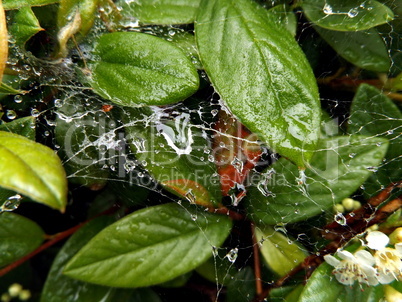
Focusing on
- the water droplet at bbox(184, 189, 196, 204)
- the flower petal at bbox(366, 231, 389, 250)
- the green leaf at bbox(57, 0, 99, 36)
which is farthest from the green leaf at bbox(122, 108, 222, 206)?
the flower petal at bbox(366, 231, 389, 250)

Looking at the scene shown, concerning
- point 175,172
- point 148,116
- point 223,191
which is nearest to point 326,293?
point 223,191

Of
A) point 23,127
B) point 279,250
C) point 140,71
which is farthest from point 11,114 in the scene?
point 279,250

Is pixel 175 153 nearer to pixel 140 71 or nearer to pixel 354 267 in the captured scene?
pixel 140 71

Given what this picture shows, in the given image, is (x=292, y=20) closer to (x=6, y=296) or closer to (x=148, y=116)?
(x=148, y=116)

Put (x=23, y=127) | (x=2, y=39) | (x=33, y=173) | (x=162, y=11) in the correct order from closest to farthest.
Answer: (x=33, y=173), (x=2, y=39), (x=23, y=127), (x=162, y=11)

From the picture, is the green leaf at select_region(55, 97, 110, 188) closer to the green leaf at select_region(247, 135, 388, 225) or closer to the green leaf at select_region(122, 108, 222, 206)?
the green leaf at select_region(122, 108, 222, 206)
